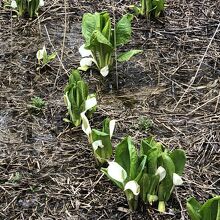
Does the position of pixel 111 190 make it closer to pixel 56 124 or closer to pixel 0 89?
pixel 56 124

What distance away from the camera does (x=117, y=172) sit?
2.16m

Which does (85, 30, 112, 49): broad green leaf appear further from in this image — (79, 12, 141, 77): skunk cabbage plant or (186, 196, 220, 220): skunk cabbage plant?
(186, 196, 220, 220): skunk cabbage plant

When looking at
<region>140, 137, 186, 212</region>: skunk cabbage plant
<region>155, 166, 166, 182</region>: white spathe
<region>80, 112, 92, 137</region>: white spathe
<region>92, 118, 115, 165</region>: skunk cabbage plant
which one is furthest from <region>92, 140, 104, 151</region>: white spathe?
<region>155, 166, 166, 182</region>: white spathe

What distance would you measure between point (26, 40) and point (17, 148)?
111 centimetres

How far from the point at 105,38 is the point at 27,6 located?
102 cm

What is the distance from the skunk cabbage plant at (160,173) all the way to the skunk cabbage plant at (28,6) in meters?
1.77

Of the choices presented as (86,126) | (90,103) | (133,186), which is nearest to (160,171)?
(133,186)

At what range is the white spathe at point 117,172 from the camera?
2154 millimetres

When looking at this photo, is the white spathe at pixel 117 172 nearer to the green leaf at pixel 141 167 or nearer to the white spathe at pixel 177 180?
the green leaf at pixel 141 167

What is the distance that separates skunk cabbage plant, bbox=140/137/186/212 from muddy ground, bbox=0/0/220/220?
0.25 ft

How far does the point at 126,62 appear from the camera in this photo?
10.6 feet

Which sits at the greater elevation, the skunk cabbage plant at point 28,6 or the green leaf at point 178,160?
the skunk cabbage plant at point 28,6

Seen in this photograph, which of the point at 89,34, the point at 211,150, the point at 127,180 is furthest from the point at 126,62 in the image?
the point at 127,180

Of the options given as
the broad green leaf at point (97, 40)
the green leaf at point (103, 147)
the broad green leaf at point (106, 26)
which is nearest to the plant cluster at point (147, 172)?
the green leaf at point (103, 147)
